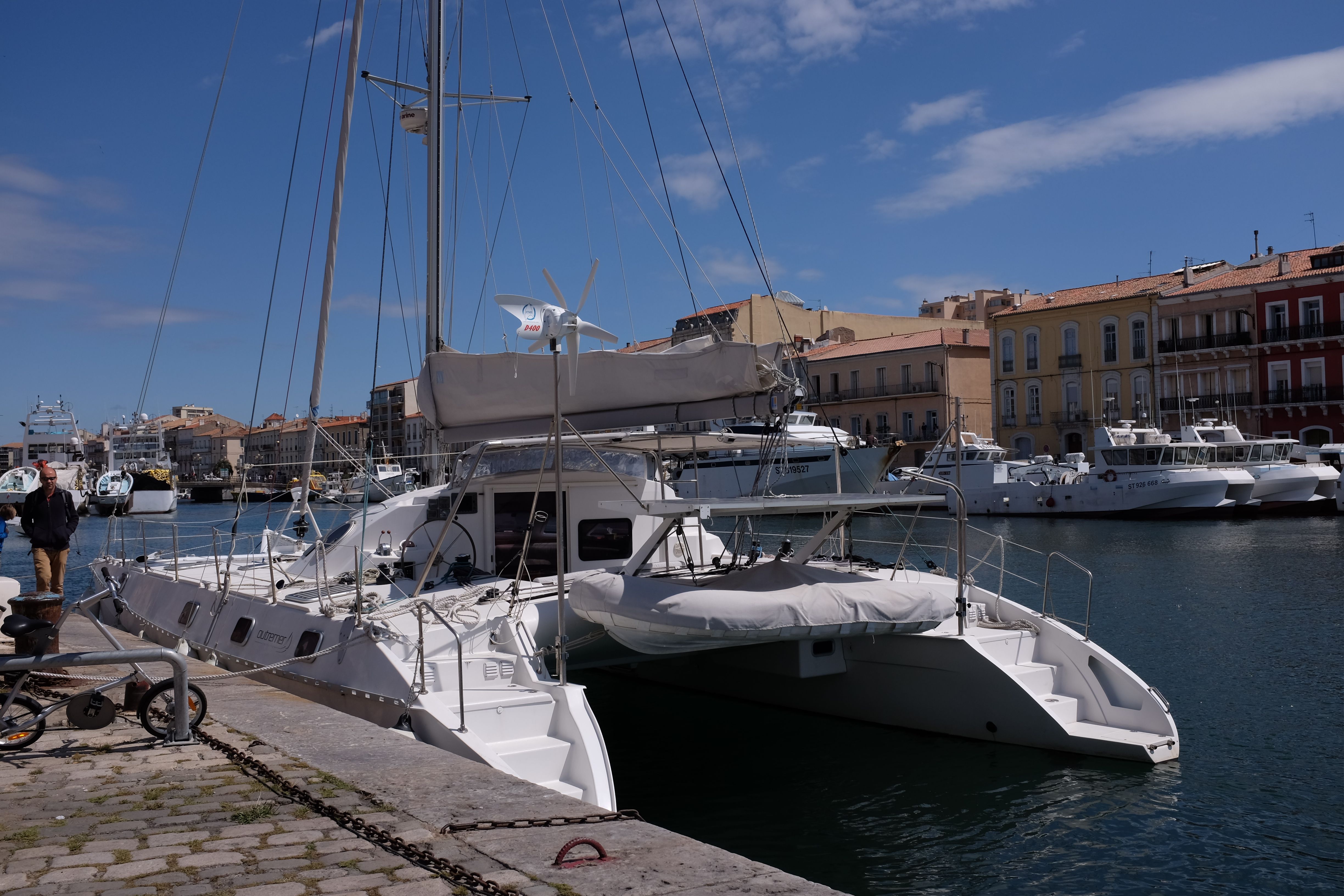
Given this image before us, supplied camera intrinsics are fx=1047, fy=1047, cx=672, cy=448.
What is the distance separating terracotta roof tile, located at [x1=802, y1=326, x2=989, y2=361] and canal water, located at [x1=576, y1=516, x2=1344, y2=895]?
156 feet

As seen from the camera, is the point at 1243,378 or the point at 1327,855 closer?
the point at 1327,855

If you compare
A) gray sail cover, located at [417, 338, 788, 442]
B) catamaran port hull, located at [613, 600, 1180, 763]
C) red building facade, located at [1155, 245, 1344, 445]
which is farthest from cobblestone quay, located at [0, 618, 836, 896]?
red building facade, located at [1155, 245, 1344, 445]

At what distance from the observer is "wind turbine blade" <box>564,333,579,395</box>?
7.82 meters

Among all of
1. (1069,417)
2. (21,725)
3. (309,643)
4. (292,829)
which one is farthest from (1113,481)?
(292,829)

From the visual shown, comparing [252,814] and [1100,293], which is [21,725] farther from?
[1100,293]

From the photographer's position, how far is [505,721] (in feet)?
23.2

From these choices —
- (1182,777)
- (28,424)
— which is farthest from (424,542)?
(28,424)

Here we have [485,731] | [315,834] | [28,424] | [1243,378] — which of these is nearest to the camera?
[315,834]

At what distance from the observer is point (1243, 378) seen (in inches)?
1991

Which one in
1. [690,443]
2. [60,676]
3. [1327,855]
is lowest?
[1327,855]

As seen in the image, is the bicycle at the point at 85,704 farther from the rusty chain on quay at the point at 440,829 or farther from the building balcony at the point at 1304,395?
the building balcony at the point at 1304,395

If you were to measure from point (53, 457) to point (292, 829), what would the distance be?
87859 millimetres

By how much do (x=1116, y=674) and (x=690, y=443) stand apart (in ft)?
14.7

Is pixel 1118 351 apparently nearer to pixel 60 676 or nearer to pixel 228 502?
pixel 60 676
